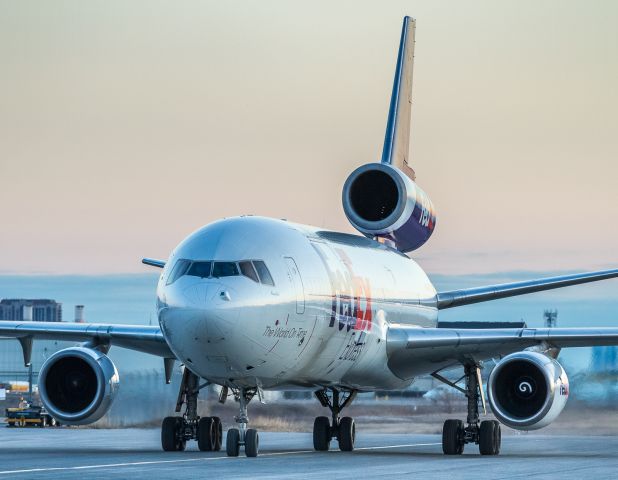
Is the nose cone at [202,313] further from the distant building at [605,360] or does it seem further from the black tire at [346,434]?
the distant building at [605,360]

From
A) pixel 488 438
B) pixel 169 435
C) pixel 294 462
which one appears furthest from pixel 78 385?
pixel 488 438

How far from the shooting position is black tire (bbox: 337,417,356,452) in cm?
3000

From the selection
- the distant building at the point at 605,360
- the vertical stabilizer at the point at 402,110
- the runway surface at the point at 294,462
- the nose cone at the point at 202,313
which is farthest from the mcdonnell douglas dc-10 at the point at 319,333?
the distant building at the point at 605,360

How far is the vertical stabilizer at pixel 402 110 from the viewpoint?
37.9 m

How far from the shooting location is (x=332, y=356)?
1030 inches

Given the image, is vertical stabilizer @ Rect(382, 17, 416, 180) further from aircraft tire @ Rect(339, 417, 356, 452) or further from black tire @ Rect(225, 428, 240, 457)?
black tire @ Rect(225, 428, 240, 457)

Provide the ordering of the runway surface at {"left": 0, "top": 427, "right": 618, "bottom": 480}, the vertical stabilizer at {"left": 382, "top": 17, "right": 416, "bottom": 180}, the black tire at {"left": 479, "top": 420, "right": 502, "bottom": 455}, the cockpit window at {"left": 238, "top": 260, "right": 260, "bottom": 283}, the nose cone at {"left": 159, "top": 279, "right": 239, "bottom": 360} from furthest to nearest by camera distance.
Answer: the vertical stabilizer at {"left": 382, "top": 17, "right": 416, "bottom": 180} → the black tire at {"left": 479, "top": 420, "right": 502, "bottom": 455} → the cockpit window at {"left": 238, "top": 260, "right": 260, "bottom": 283} → the nose cone at {"left": 159, "top": 279, "right": 239, "bottom": 360} → the runway surface at {"left": 0, "top": 427, "right": 618, "bottom": 480}

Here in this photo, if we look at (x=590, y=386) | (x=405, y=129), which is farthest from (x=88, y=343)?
(x=590, y=386)

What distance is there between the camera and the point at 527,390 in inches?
1053

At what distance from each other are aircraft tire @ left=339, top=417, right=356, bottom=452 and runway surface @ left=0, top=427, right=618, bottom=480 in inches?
10.5

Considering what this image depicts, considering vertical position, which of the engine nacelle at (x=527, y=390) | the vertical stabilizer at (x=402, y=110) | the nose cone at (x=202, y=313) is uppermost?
the vertical stabilizer at (x=402, y=110)

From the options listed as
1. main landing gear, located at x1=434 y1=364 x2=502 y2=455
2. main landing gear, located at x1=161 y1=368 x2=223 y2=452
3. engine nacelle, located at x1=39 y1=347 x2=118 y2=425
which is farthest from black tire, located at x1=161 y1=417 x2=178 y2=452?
main landing gear, located at x1=434 y1=364 x2=502 y2=455

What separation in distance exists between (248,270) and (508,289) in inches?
403

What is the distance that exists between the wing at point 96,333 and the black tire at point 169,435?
1589mm
